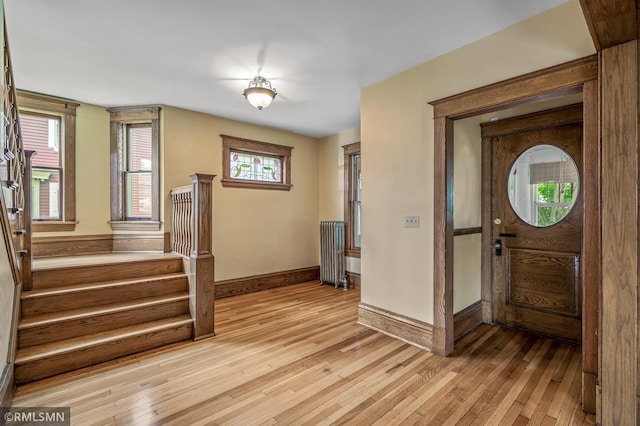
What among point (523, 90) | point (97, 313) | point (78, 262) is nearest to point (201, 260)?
point (97, 313)

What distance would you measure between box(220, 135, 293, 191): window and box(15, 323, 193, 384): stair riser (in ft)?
7.62

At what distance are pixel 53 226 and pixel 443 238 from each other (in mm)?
4687

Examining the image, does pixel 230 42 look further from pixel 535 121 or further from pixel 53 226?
pixel 53 226

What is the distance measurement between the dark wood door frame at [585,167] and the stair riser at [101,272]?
292 cm

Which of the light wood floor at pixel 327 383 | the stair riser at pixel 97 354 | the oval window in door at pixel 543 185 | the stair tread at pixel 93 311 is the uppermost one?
the oval window in door at pixel 543 185

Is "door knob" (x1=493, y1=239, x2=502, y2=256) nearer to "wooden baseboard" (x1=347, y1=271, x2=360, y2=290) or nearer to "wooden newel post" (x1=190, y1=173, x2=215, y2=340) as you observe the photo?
"wooden baseboard" (x1=347, y1=271, x2=360, y2=290)

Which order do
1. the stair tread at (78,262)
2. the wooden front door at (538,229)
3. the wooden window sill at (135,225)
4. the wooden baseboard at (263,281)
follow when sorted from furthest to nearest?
1. the wooden baseboard at (263,281)
2. the wooden window sill at (135,225)
3. the stair tread at (78,262)
4. the wooden front door at (538,229)

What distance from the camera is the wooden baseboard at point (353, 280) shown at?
16.4ft

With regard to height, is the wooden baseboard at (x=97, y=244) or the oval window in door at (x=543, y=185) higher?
the oval window in door at (x=543, y=185)

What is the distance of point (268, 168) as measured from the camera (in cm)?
518

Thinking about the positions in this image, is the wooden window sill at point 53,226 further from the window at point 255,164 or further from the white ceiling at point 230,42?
the window at point 255,164

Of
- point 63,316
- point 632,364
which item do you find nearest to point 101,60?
point 63,316

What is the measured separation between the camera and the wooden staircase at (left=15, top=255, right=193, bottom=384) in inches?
95.7

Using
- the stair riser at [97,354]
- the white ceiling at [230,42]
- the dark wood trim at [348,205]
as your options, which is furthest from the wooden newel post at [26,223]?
the dark wood trim at [348,205]
